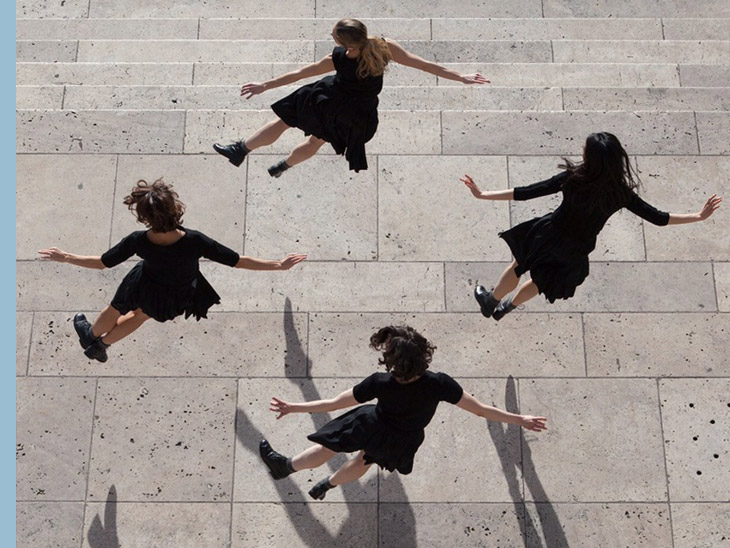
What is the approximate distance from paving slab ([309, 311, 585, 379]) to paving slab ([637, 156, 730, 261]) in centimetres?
108

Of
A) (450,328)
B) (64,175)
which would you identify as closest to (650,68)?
(450,328)

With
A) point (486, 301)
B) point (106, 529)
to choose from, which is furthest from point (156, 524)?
point (486, 301)

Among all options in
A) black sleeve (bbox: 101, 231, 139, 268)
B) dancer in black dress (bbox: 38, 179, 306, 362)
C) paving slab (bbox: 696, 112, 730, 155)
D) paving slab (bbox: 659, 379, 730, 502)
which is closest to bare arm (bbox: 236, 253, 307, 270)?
dancer in black dress (bbox: 38, 179, 306, 362)

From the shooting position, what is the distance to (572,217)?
6109mm

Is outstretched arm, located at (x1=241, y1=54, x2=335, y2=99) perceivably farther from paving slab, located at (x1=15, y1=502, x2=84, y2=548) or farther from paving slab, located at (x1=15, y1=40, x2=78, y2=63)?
paving slab, located at (x1=15, y1=40, x2=78, y2=63)

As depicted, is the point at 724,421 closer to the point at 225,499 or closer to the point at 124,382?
the point at 225,499

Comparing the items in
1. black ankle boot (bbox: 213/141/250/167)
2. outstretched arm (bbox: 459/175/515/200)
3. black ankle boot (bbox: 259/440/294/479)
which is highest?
outstretched arm (bbox: 459/175/515/200)

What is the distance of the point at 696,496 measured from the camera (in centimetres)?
660

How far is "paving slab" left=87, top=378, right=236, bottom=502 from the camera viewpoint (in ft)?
21.7

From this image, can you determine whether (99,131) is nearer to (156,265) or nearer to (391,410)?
(156,265)

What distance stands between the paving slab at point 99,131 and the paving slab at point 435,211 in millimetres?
1896

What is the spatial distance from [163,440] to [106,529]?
29.4 inches

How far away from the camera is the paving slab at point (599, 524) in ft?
21.3

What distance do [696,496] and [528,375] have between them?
4.91ft
